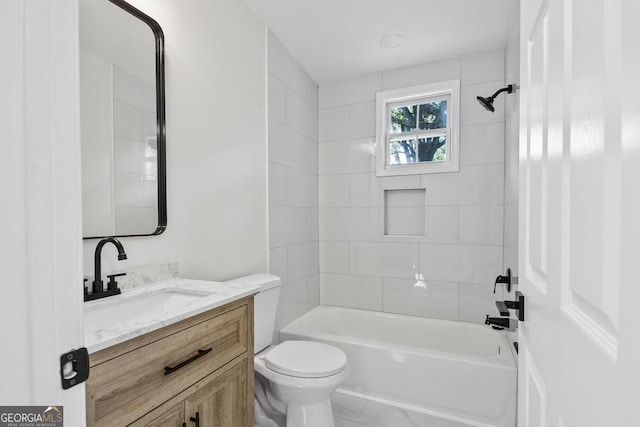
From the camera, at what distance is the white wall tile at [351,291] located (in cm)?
287

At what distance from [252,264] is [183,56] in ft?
4.14

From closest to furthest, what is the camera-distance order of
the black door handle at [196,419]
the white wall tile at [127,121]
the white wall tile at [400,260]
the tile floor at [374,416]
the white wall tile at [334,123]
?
the black door handle at [196,419] < the white wall tile at [127,121] < the tile floor at [374,416] < the white wall tile at [400,260] < the white wall tile at [334,123]

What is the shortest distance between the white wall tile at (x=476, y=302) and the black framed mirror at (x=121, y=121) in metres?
2.31

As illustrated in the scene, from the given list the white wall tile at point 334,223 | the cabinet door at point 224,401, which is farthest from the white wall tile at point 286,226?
the cabinet door at point 224,401

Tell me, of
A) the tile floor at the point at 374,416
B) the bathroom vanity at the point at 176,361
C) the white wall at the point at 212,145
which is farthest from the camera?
the tile floor at the point at 374,416

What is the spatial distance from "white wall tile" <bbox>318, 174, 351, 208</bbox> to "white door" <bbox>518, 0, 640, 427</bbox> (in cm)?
218

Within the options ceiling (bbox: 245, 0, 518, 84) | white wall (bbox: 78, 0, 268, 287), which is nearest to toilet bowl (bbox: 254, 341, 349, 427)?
white wall (bbox: 78, 0, 268, 287)

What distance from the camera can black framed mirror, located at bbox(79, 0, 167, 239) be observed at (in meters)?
1.18

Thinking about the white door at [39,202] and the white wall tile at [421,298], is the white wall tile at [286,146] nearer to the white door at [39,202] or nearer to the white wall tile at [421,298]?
the white wall tile at [421,298]

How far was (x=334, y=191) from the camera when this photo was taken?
303 centimetres

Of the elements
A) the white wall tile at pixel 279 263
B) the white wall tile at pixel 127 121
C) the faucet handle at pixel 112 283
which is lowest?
the white wall tile at pixel 279 263

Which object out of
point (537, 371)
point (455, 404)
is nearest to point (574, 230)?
point (537, 371)

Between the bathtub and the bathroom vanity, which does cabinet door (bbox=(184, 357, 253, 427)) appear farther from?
the bathtub

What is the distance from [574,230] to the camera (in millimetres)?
517
